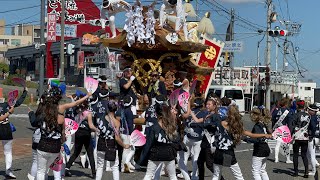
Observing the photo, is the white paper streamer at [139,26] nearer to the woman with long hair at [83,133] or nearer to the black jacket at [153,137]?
the woman with long hair at [83,133]

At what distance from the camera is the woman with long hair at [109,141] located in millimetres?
9469

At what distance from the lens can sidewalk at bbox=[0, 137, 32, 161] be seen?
15.1 m

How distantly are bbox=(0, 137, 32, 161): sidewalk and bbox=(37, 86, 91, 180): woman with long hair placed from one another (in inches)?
249

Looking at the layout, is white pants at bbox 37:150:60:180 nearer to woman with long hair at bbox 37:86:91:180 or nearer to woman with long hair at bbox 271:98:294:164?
woman with long hair at bbox 37:86:91:180

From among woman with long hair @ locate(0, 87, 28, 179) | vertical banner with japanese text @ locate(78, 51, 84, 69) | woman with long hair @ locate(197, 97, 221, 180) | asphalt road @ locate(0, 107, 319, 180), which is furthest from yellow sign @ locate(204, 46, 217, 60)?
vertical banner with japanese text @ locate(78, 51, 84, 69)

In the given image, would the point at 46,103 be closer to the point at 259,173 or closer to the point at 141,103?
the point at 259,173

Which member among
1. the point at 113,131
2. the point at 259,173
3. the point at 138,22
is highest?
the point at 138,22

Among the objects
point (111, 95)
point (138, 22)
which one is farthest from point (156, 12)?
point (111, 95)

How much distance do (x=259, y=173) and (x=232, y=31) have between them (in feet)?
120

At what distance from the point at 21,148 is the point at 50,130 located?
8699 mm

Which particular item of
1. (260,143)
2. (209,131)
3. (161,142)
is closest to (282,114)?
(260,143)

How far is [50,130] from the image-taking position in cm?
835

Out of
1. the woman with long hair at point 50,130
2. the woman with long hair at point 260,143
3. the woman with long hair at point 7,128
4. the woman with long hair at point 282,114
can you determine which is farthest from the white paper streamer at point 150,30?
the woman with long hair at point 50,130

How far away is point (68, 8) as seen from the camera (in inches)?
2223
